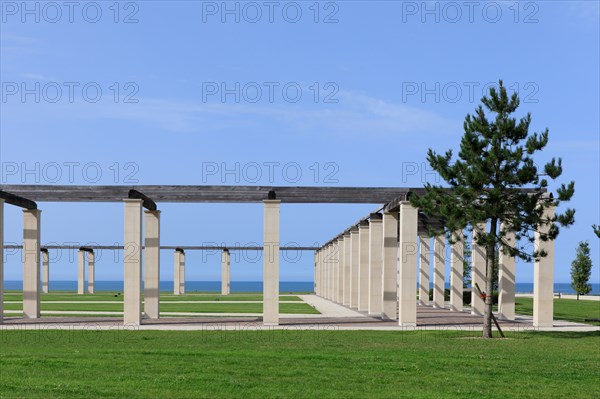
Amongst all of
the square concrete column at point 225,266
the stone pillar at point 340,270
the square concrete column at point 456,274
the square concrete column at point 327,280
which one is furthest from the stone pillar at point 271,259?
the square concrete column at point 225,266

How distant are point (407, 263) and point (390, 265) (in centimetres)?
568

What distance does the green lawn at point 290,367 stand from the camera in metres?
14.4

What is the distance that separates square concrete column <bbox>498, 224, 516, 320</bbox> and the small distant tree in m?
43.4

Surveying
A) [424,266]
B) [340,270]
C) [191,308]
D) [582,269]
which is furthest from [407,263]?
[582,269]

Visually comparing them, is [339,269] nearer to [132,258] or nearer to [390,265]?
[390,265]

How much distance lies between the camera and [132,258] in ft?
100

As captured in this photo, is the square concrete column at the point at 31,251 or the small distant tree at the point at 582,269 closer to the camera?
the square concrete column at the point at 31,251

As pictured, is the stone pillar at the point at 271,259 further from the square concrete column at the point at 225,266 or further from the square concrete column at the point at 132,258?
the square concrete column at the point at 225,266

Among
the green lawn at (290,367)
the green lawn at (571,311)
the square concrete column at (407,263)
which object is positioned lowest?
the green lawn at (571,311)

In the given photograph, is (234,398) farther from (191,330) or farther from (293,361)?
(191,330)

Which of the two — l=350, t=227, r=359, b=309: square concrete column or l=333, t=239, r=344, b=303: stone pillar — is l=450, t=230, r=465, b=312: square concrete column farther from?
l=333, t=239, r=344, b=303: stone pillar

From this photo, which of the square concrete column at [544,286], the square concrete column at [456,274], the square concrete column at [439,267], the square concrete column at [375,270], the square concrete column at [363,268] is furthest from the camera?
the square concrete column at [439,267]

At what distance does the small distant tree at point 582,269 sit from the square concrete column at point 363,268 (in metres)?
41.7

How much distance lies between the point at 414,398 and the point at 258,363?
4706mm
